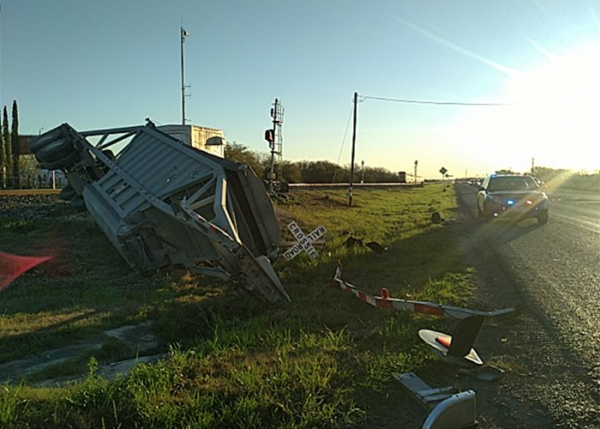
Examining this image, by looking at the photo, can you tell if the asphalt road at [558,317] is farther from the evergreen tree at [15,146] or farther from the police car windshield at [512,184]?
the evergreen tree at [15,146]

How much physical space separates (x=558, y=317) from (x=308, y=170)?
6106 centimetres

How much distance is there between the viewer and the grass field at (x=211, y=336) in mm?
4168

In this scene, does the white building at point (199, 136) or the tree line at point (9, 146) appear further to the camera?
the tree line at point (9, 146)

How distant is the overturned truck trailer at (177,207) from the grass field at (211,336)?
49cm

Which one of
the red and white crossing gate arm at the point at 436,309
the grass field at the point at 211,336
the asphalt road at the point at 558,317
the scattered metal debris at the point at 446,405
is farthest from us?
the red and white crossing gate arm at the point at 436,309

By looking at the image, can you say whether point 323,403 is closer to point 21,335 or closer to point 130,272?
point 21,335

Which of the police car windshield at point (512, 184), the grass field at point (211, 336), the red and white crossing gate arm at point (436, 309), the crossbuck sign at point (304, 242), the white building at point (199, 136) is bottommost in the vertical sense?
the grass field at point (211, 336)

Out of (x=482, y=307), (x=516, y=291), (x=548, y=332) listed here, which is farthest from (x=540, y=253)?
(x=548, y=332)

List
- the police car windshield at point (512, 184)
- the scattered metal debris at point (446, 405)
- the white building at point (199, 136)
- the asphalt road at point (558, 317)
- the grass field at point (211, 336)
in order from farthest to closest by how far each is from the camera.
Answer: the white building at point (199, 136) → the police car windshield at point (512, 184) → the asphalt road at point (558, 317) → the grass field at point (211, 336) → the scattered metal debris at point (446, 405)

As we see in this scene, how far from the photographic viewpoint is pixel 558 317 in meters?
7.20

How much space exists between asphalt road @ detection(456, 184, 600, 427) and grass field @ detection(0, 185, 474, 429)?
3.30 feet

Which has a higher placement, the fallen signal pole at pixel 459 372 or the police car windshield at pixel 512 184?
the police car windshield at pixel 512 184

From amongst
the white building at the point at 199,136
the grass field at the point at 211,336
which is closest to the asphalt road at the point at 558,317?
the grass field at the point at 211,336

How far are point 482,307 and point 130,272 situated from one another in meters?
5.89
